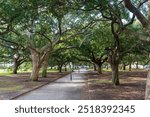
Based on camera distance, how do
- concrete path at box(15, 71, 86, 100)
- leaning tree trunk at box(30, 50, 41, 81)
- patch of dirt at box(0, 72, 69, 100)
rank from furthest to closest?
leaning tree trunk at box(30, 50, 41, 81) < patch of dirt at box(0, 72, 69, 100) < concrete path at box(15, 71, 86, 100)

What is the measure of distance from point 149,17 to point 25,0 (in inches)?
199

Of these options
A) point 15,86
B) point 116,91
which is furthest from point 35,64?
point 116,91

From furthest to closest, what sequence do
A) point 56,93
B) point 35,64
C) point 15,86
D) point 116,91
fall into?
point 35,64 → point 15,86 → point 56,93 → point 116,91

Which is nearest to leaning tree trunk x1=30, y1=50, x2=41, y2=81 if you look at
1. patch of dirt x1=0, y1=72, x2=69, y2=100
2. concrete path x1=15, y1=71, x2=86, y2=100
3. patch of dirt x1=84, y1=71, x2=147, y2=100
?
patch of dirt x1=0, y1=72, x2=69, y2=100

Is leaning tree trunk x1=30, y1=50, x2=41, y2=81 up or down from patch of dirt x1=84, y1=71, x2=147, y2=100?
up

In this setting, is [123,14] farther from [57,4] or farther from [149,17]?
[149,17]

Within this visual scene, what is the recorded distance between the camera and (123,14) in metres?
18.0

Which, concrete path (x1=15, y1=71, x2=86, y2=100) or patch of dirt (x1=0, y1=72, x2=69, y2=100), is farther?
patch of dirt (x1=0, y1=72, x2=69, y2=100)

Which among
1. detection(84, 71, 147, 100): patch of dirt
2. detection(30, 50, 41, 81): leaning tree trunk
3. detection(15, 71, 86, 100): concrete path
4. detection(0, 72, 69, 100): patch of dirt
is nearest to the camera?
detection(84, 71, 147, 100): patch of dirt

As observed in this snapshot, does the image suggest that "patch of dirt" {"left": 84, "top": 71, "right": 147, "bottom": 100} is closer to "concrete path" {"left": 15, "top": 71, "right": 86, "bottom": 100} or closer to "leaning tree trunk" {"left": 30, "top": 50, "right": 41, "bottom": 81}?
"concrete path" {"left": 15, "top": 71, "right": 86, "bottom": 100}

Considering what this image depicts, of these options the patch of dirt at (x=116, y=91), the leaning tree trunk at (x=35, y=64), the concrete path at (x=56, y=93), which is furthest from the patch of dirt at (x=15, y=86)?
the patch of dirt at (x=116, y=91)

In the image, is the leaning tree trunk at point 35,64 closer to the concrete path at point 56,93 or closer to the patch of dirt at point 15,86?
the patch of dirt at point 15,86

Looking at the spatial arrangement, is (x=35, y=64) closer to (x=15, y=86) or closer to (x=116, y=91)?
(x=15, y=86)

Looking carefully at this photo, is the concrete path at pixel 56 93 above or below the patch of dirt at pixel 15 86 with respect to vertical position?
below
